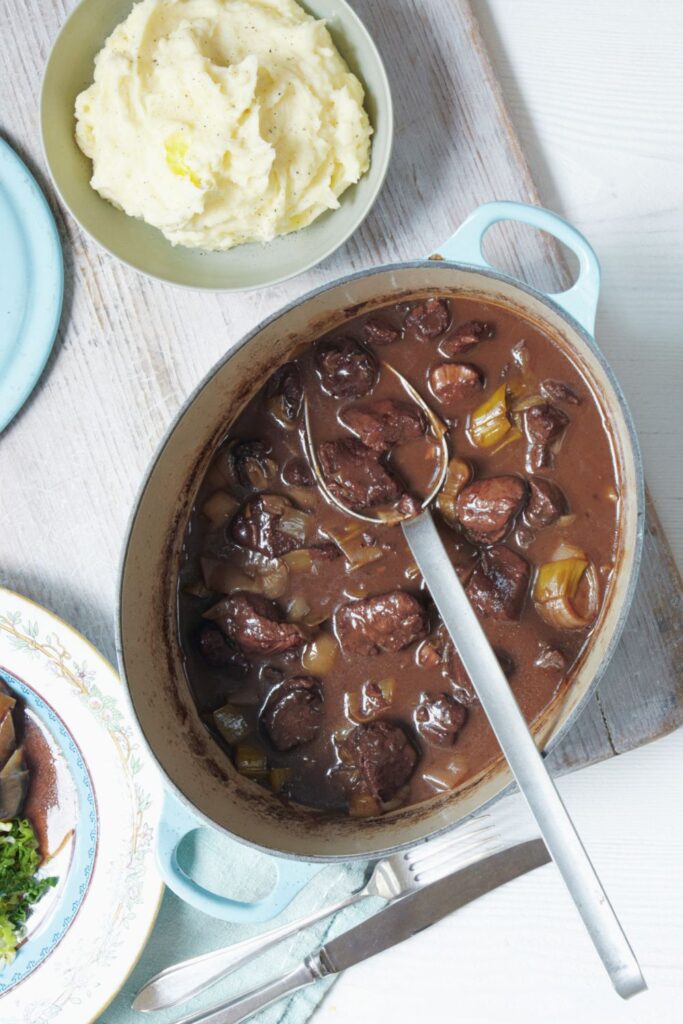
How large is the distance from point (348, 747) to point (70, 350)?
1493mm

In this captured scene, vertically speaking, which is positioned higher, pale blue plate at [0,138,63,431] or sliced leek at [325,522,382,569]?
pale blue plate at [0,138,63,431]

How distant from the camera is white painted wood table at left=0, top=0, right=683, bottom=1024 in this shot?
294 cm

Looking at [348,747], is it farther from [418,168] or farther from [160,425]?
[418,168]

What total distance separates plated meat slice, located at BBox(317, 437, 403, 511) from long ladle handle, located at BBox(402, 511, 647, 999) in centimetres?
11

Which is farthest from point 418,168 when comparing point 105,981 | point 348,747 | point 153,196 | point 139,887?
point 105,981

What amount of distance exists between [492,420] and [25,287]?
150 cm

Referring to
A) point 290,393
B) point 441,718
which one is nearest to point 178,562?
point 290,393

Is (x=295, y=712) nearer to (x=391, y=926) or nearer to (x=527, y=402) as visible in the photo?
(x=391, y=926)

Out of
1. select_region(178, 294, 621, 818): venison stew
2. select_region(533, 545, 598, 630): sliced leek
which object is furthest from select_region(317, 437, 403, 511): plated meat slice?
select_region(533, 545, 598, 630): sliced leek

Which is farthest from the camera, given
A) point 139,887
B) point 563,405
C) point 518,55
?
point 518,55

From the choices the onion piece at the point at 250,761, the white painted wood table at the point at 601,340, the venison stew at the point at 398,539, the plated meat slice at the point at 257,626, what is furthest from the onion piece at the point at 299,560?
the white painted wood table at the point at 601,340

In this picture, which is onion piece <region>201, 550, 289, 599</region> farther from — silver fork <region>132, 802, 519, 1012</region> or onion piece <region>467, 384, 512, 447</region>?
A: silver fork <region>132, 802, 519, 1012</region>

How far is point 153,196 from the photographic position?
2.68 m

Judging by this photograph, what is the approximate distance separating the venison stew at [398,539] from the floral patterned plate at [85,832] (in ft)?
1.56
